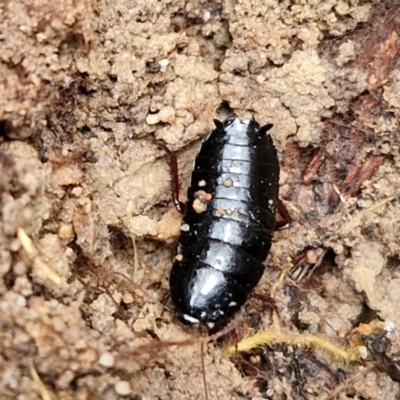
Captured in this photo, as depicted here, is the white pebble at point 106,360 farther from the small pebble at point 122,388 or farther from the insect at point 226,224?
the insect at point 226,224

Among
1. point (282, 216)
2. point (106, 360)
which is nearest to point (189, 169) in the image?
point (282, 216)

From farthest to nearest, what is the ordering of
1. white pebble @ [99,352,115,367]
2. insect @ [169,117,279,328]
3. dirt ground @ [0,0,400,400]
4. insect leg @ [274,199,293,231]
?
insect leg @ [274,199,293,231] < insect @ [169,117,279,328] < dirt ground @ [0,0,400,400] < white pebble @ [99,352,115,367]

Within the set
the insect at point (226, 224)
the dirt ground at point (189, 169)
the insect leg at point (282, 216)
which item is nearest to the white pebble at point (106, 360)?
the dirt ground at point (189, 169)

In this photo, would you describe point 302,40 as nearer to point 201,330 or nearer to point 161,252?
point 161,252

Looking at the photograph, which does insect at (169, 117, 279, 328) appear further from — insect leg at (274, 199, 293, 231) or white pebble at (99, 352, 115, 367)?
white pebble at (99, 352, 115, 367)

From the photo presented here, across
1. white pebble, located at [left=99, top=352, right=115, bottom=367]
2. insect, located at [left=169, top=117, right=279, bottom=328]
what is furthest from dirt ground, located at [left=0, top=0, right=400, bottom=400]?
insect, located at [left=169, top=117, right=279, bottom=328]

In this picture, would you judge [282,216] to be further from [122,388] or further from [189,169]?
[122,388]
